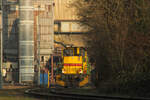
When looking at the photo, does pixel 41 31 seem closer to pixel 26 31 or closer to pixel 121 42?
pixel 26 31

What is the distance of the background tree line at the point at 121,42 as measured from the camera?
15.7 meters

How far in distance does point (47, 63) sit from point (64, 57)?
19.6m

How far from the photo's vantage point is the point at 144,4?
16172mm

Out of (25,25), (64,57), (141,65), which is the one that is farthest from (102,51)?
(25,25)

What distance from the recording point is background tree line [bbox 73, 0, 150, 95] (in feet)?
51.6

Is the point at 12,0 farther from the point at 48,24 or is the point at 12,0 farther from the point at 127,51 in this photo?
the point at 127,51

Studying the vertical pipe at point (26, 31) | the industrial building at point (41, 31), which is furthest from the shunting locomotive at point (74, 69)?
the industrial building at point (41, 31)

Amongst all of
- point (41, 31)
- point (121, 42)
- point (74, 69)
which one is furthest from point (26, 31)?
point (121, 42)

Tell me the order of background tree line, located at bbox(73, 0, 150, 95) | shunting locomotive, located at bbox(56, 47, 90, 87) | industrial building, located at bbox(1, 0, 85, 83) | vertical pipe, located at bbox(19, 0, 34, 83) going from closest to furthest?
1. background tree line, located at bbox(73, 0, 150, 95)
2. shunting locomotive, located at bbox(56, 47, 90, 87)
3. vertical pipe, located at bbox(19, 0, 34, 83)
4. industrial building, located at bbox(1, 0, 85, 83)

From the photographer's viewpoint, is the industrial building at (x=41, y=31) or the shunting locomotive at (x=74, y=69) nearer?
the shunting locomotive at (x=74, y=69)

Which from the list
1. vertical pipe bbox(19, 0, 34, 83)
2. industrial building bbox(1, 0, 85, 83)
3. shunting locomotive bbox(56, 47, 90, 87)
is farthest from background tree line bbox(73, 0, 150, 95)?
industrial building bbox(1, 0, 85, 83)

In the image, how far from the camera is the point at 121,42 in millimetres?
16531

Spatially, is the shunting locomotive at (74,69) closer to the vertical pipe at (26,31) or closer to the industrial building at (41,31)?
the vertical pipe at (26,31)

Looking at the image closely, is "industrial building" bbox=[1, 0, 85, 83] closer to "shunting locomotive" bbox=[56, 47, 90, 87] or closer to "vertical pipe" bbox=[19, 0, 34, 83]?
"vertical pipe" bbox=[19, 0, 34, 83]
